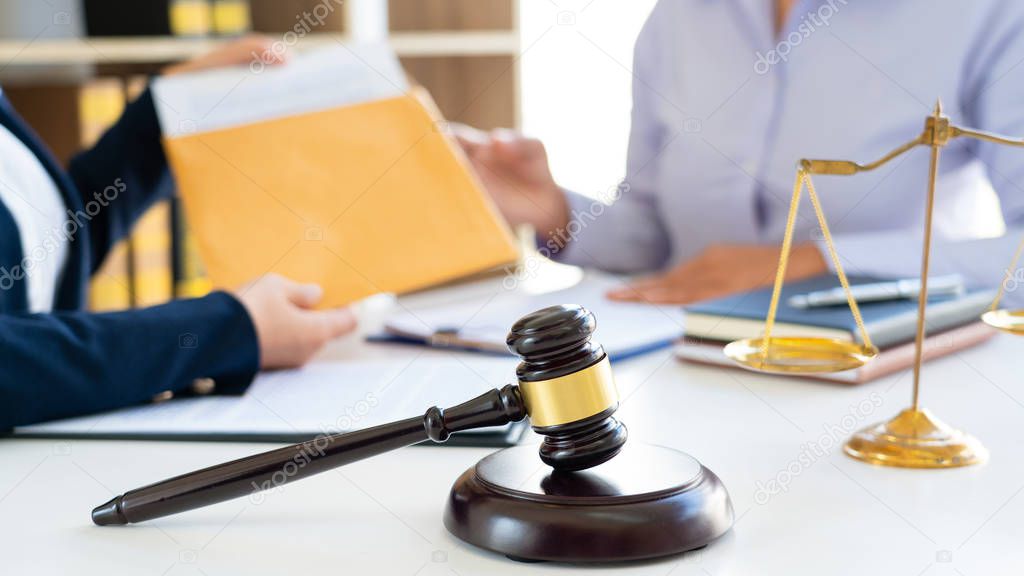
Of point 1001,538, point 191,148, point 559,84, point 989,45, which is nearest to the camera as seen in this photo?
point 1001,538

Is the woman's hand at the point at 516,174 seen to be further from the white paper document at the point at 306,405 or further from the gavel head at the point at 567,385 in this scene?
the gavel head at the point at 567,385

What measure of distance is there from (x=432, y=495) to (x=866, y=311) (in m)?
0.54

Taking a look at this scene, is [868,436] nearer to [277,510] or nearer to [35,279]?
[277,510]

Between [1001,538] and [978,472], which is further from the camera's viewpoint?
[978,472]

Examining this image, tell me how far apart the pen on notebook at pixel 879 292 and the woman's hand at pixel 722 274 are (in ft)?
0.75

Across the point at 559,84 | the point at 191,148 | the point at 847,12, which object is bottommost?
the point at 559,84

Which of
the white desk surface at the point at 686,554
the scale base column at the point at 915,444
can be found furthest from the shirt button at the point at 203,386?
the scale base column at the point at 915,444

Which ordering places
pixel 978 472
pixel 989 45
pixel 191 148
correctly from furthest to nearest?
pixel 989 45, pixel 191 148, pixel 978 472

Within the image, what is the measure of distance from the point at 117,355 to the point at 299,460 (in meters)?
0.36

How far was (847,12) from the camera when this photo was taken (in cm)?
158

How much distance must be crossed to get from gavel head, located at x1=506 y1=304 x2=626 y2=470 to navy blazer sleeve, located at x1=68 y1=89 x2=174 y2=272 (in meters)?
0.93

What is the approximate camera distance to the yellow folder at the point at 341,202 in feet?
3.76

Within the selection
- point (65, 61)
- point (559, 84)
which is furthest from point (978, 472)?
point (65, 61)

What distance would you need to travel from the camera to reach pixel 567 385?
1.87 feet
